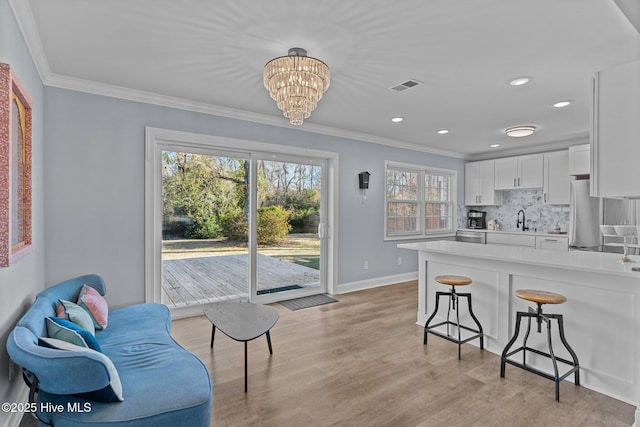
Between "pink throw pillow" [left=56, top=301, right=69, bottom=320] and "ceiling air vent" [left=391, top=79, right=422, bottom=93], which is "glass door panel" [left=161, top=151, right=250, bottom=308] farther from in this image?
"ceiling air vent" [left=391, top=79, right=422, bottom=93]

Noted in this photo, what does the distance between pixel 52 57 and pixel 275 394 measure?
313 cm

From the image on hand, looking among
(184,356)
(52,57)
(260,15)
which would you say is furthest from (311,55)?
(184,356)

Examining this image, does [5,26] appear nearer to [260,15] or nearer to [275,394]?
[260,15]

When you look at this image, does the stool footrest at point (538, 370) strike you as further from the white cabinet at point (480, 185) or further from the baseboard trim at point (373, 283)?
the white cabinet at point (480, 185)

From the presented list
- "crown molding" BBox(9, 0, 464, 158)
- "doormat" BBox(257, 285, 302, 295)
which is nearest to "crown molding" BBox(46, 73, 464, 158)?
"crown molding" BBox(9, 0, 464, 158)

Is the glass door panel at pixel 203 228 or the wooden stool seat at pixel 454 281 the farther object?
the glass door panel at pixel 203 228

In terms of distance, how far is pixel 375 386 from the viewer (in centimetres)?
Result: 244

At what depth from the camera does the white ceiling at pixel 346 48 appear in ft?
6.54

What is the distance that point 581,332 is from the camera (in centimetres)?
254

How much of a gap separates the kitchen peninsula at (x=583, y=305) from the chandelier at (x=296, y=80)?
1936 mm

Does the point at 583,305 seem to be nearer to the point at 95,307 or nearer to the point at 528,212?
the point at 95,307

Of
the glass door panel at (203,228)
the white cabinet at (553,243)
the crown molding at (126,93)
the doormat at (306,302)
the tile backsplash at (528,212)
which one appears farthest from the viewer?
the tile backsplash at (528,212)

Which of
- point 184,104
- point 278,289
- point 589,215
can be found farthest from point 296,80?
point 589,215

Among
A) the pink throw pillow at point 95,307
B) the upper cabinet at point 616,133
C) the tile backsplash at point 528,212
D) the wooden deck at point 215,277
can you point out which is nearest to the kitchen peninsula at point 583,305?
the upper cabinet at point 616,133
